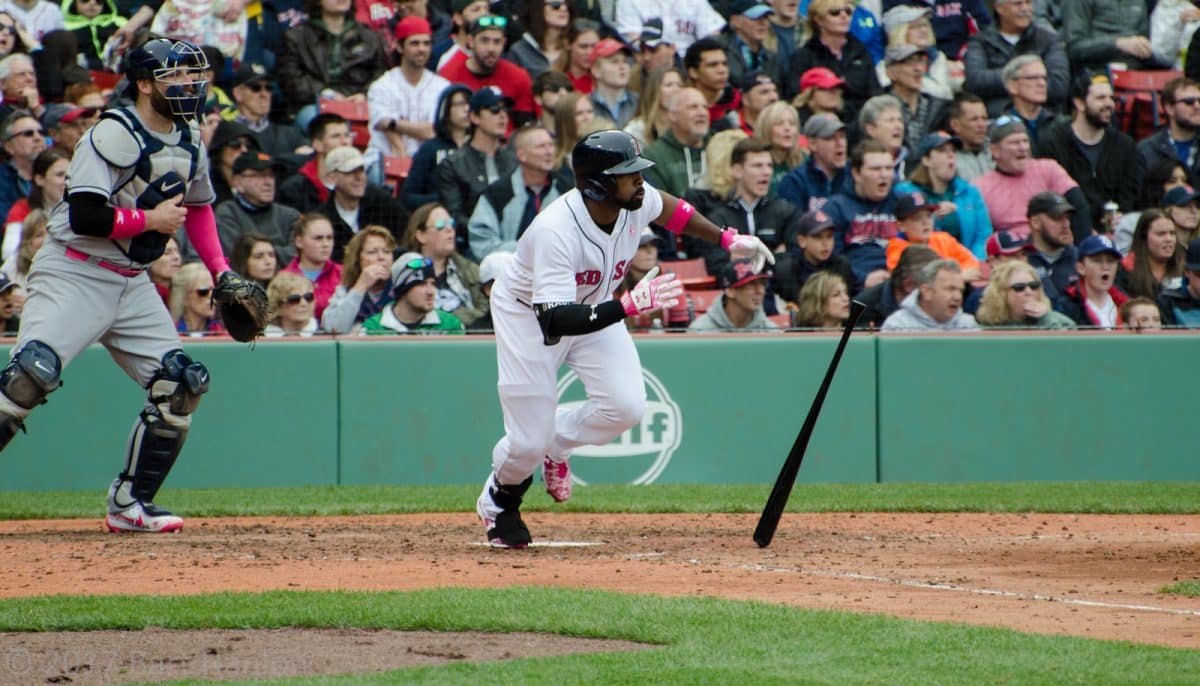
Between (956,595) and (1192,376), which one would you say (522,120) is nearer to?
(1192,376)

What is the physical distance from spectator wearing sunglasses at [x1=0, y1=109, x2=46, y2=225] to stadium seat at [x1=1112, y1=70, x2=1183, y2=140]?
880 cm

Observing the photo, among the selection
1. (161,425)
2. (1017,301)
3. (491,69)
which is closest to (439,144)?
(491,69)

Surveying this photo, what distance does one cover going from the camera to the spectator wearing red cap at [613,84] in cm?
1245

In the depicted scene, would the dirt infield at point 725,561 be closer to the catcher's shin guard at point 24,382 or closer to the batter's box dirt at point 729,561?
the batter's box dirt at point 729,561

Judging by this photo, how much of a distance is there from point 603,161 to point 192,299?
449 cm

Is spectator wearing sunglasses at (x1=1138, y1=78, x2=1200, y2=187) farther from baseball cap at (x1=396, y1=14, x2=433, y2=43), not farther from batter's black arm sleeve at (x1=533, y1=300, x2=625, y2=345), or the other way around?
batter's black arm sleeve at (x1=533, y1=300, x2=625, y2=345)

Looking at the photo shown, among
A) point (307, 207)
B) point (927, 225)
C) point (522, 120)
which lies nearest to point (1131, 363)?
point (927, 225)

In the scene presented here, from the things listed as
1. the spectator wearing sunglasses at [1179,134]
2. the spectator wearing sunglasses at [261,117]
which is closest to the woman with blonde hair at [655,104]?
the spectator wearing sunglasses at [261,117]

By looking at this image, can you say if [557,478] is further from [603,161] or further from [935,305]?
[935,305]

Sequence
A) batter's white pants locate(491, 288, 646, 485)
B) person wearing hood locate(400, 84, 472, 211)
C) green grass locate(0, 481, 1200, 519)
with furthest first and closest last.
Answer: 1. person wearing hood locate(400, 84, 472, 211)
2. green grass locate(0, 481, 1200, 519)
3. batter's white pants locate(491, 288, 646, 485)

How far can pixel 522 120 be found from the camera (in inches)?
500

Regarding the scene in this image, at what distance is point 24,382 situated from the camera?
691cm

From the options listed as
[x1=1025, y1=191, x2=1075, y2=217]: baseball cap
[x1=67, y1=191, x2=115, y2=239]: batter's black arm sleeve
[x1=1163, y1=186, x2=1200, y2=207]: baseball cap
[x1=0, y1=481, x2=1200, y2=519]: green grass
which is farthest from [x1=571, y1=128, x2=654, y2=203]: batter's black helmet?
[x1=1163, y1=186, x2=1200, y2=207]: baseball cap

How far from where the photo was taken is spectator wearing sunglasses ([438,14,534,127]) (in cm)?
1248
